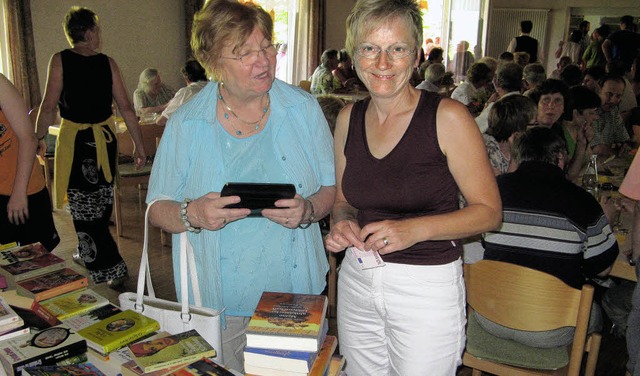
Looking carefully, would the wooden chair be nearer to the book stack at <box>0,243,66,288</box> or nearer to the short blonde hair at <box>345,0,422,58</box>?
the short blonde hair at <box>345,0,422,58</box>

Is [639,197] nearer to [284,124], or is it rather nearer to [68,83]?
[284,124]

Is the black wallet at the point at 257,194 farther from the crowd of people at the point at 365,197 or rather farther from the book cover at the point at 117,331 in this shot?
the book cover at the point at 117,331

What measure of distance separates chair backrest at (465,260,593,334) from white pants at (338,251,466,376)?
2.00 feet

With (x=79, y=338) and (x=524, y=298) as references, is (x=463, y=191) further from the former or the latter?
(x=79, y=338)

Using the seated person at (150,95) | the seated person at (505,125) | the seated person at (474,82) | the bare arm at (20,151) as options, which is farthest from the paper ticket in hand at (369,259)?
the seated person at (150,95)

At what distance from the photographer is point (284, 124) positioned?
1.70 m

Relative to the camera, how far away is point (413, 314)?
1463mm

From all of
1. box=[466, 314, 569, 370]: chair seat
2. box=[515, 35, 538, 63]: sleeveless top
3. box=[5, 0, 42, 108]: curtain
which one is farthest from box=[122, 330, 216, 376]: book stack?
box=[515, 35, 538, 63]: sleeveless top

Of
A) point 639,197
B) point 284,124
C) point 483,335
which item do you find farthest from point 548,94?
point 284,124

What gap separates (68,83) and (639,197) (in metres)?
3.12

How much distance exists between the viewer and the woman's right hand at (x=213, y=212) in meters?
1.46

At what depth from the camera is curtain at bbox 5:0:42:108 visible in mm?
6699

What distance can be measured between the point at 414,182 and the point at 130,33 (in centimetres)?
766

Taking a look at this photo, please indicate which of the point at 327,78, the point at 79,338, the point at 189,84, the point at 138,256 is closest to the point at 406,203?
the point at 79,338
